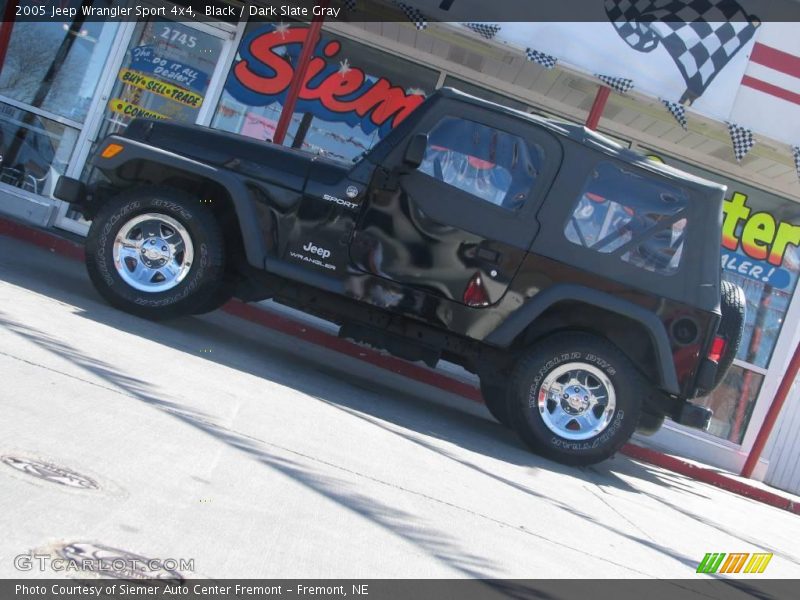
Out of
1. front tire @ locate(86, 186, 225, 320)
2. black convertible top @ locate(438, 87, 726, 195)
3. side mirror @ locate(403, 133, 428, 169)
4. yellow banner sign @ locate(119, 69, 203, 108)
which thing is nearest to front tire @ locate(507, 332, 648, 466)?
black convertible top @ locate(438, 87, 726, 195)

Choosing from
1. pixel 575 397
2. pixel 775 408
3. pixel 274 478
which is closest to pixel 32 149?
pixel 575 397

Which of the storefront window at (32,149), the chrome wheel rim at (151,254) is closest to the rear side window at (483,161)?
the chrome wheel rim at (151,254)

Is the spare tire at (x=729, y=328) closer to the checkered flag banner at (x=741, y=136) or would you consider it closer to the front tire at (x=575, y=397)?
the front tire at (x=575, y=397)

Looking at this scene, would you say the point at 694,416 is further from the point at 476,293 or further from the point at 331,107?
the point at 331,107

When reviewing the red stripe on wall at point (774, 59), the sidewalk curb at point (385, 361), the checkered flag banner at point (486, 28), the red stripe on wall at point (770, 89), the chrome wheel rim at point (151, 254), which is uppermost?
the red stripe on wall at point (774, 59)

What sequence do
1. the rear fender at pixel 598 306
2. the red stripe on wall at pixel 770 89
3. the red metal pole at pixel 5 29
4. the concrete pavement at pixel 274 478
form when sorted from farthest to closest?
the red metal pole at pixel 5 29 < the red stripe on wall at pixel 770 89 < the rear fender at pixel 598 306 < the concrete pavement at pixel 274 478

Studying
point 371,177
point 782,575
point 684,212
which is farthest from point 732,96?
point 782,575

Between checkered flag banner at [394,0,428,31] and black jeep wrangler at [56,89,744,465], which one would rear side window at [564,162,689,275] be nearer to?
black jeep wrangler at [56,89,744,465]

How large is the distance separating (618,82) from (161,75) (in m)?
5.20

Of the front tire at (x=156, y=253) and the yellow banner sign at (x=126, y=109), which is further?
the yellow banner sign at (x=126, y=109)

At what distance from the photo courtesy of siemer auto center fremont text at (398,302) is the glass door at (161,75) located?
0.04m

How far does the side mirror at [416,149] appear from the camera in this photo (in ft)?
19.2

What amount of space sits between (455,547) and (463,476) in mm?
1367

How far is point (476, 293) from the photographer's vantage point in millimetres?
6180
